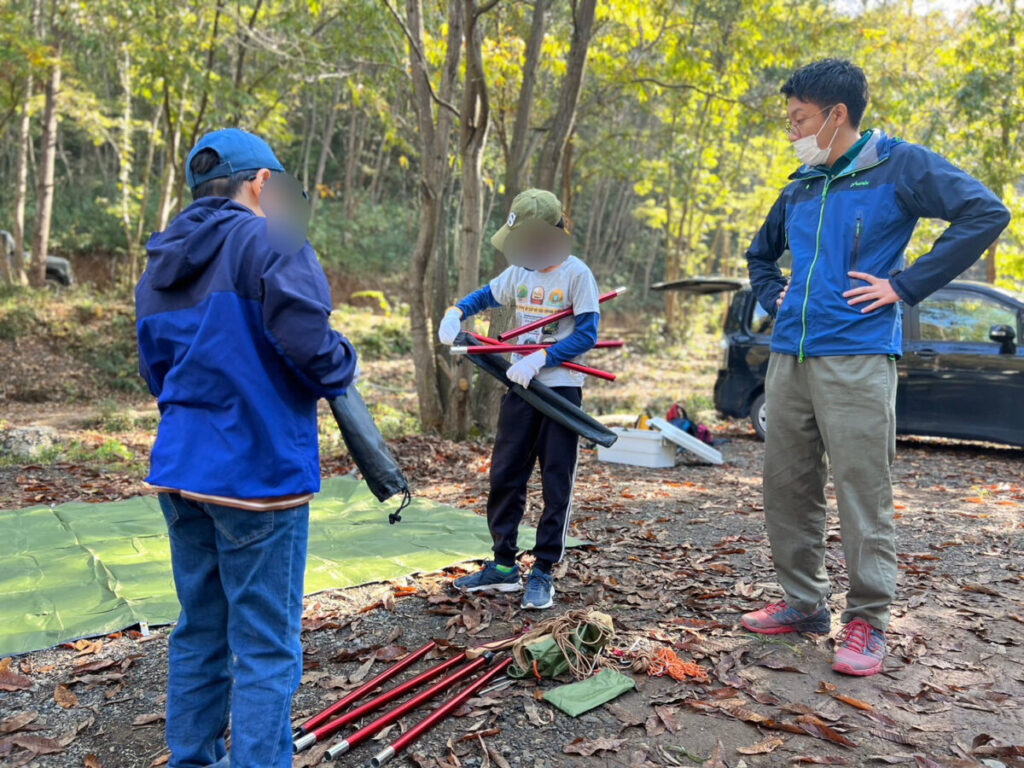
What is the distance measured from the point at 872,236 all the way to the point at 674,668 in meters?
1.73

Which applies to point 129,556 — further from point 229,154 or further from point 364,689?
point 229,154

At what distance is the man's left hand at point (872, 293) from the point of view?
2719 millimetres

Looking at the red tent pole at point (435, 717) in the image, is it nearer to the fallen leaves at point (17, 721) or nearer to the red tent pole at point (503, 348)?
the fallen leaves at point (17, 721)

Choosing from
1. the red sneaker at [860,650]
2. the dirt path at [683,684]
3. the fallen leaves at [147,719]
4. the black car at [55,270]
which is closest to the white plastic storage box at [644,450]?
the dirt path at [683,684]

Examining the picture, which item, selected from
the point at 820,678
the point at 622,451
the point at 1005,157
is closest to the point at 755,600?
the point at 820,678

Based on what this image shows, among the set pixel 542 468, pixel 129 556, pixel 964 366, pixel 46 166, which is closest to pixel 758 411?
pixel 964 366

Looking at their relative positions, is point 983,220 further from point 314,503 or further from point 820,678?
point 314,503

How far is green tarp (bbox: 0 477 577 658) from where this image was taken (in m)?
3.27

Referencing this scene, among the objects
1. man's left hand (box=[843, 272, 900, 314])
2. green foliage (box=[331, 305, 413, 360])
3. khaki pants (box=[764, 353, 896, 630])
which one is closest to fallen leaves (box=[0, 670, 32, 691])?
khaki pants (box=[764, 353, 896, 630])

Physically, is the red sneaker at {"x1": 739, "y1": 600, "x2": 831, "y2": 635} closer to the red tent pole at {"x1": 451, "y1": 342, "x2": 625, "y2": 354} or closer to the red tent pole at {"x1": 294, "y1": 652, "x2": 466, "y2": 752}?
the red tent pole at {"x1": 294, "y1": 652, "x2": 466, "y2": 752}

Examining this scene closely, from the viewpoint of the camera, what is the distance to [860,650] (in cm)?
283

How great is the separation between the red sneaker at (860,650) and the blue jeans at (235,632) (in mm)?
1951

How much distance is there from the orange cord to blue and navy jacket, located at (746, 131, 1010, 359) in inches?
49.0

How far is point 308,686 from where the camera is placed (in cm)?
280
